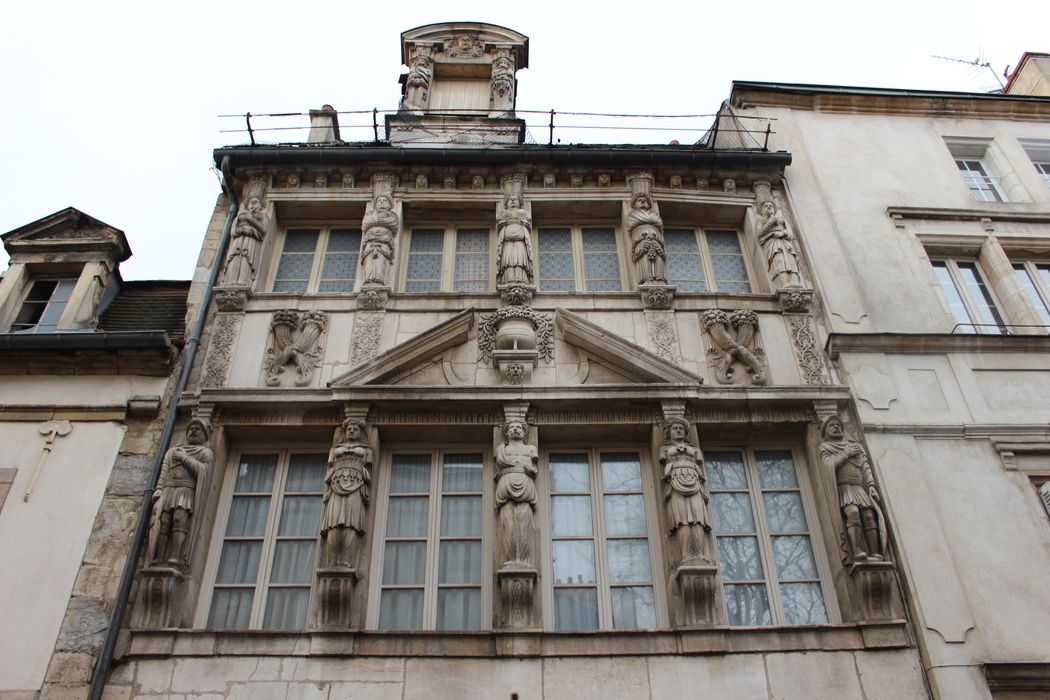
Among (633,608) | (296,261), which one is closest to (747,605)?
(633,608)

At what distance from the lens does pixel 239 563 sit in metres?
7.93

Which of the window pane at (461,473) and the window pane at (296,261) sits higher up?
the window pane at (296,261)

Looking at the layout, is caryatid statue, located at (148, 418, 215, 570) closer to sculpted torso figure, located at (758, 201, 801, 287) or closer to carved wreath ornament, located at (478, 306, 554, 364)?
carved wreath ornament, located at (478, 306, 554, 364)

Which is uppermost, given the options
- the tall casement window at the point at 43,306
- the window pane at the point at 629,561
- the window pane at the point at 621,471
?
the tall casement window at the point at 43,306

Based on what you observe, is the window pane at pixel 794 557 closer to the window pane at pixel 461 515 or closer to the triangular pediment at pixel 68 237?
the window pane at pixel 461 515

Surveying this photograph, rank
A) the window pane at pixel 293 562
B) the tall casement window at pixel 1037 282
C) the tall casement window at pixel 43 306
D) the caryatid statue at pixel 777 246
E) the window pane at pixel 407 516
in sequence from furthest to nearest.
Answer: the tall casement window at pixel 1037 282 < the caryatid statue at pixel 777 246 < the tall casement window at pixel 43 306 < the window pane at pixel 407 516 < the window pane at pixel 293 562

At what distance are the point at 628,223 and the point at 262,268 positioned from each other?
184 inches

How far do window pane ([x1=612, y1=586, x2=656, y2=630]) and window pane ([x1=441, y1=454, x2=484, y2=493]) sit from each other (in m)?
1.78

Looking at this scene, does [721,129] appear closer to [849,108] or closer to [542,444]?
[849,108]

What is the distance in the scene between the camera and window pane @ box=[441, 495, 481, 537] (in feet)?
26.7

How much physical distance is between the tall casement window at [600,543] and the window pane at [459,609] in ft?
2.33

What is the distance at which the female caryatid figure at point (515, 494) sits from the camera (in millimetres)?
7543

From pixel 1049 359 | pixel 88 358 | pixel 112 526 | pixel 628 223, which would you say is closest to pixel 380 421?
pixel 112 526

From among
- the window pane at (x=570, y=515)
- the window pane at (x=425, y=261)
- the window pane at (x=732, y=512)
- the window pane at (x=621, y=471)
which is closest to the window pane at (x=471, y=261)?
the window pane at (x=425, y=261)
